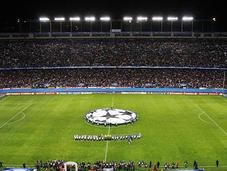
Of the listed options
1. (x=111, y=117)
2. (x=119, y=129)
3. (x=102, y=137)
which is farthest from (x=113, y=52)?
(x=102, y=137)

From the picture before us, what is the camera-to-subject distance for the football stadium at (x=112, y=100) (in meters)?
39.0

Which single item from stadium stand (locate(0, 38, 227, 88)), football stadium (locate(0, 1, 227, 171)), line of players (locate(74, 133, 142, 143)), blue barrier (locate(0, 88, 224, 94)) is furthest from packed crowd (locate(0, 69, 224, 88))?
line of players (locate(74, 133, 142, 143))

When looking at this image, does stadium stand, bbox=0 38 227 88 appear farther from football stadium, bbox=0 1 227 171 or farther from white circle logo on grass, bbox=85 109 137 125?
white circle logo on grass, bbox=85 109 137 125

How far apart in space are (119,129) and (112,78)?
41.7 m

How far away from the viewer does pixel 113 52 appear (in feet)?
325

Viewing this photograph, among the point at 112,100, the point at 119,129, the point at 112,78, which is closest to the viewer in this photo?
the point at 119,129

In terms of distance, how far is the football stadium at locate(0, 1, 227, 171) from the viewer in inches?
1534

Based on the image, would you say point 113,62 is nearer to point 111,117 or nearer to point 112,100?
point 112,100

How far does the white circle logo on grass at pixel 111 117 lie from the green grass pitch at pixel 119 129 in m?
1.53

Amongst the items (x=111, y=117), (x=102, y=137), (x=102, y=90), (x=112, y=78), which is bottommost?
(x=102, y=137)

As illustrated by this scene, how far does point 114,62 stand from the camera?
94.5 metres

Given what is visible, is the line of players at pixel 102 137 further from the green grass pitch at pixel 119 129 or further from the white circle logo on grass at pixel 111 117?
the white circle logo on grass at pixel 111 117

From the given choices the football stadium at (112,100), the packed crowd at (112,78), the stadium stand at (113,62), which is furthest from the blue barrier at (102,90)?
the stadium stand at (113,62)

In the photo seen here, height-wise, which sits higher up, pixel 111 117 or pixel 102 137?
pixel 111 117
